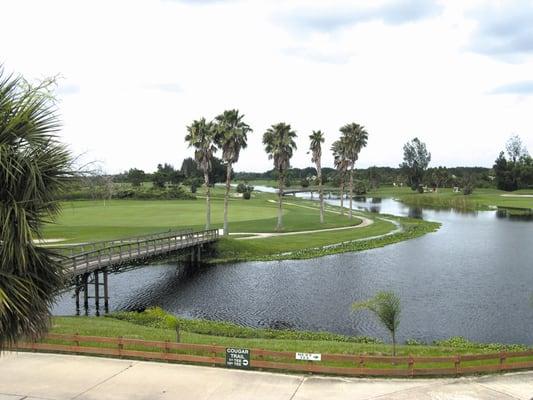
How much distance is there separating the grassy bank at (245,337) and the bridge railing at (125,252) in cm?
399

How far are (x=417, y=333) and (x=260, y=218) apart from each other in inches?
2317

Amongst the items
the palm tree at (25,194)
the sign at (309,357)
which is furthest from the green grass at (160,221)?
the palm tree at (25,194)

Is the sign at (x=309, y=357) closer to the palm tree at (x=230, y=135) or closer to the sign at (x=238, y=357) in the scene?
the sign at (x=238, y=357)

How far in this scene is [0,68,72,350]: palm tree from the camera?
34.1ft

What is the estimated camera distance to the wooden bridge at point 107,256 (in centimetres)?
3774

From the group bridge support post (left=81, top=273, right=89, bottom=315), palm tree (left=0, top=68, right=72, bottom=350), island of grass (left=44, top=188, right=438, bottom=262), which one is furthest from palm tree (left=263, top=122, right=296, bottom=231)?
palm tree (left=0, top=68, right=72, bottom=350)

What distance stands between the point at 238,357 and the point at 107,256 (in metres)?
24.9

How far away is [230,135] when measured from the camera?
66.9 metres

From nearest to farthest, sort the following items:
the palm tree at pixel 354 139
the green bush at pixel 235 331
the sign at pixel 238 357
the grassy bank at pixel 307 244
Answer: the sign at pixel 238 357 < the green bush at pixel 235 331 < the grassy bank at pixel 307 244 < the palm tree at pixel 354 139

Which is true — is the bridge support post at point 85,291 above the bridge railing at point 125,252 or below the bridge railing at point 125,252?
below

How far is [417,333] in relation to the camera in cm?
3161

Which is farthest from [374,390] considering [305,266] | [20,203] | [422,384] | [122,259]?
[305,266]

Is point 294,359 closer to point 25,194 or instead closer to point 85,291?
point 25,194

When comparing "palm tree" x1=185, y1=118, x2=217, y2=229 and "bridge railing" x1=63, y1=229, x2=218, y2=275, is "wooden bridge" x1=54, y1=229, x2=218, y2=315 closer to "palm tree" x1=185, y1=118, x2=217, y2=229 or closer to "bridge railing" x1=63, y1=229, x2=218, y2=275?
"bridge railing" x1=63, y1=229, x2=218, y2=275
